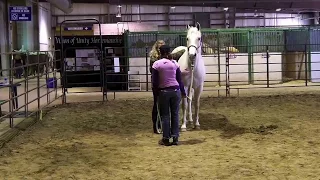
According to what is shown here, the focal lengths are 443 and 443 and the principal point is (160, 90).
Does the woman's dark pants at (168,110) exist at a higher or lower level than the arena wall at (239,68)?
lower

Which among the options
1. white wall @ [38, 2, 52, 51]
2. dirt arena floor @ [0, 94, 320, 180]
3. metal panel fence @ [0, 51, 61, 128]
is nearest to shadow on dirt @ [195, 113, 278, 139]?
dirt arena floor @ [0, 94, 320, 180]

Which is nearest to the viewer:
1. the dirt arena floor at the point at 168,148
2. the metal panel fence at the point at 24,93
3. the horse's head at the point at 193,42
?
the dirt arena floor at the point at 168,148

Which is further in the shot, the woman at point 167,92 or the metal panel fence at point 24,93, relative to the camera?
the metal panel fence at point 24,93

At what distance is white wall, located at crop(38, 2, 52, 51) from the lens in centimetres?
3258

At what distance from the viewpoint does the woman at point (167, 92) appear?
273 inches

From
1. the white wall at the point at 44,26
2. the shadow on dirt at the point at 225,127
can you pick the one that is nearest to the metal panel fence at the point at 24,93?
the shadow on dirt at the point at 225,127

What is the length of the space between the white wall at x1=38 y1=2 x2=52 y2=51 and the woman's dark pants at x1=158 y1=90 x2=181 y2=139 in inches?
1060

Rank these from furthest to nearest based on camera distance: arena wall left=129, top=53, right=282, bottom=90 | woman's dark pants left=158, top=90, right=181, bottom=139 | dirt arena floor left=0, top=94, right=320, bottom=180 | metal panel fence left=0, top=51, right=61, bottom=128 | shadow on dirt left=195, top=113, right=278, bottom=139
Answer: arena wall left=129, top=53, right=282, bottom=90, metal panel fence left=0, top=51, right=61, bottom=128, shadow on dirt left=195, top=113, right=278, bottom=139, woman's dark pants left=158, top=90, right=181, bottom=139, dirt arena floor left=0, top=94, right=320, bottom=180

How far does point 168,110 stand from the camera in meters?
6.96

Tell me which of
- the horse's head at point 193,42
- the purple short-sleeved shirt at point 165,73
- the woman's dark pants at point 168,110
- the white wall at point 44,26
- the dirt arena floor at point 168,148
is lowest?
the dirt arena floor at point 168,148

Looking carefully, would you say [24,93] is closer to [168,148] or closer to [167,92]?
[167,92]

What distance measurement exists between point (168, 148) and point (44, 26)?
28.7 meters

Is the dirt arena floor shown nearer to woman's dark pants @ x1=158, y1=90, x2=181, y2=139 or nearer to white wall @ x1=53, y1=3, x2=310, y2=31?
woman's dark pants @ x1=158, y1=90, x2=181, y2=139

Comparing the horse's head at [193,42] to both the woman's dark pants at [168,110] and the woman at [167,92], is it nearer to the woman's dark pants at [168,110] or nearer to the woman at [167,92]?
the woman at [167,92]
